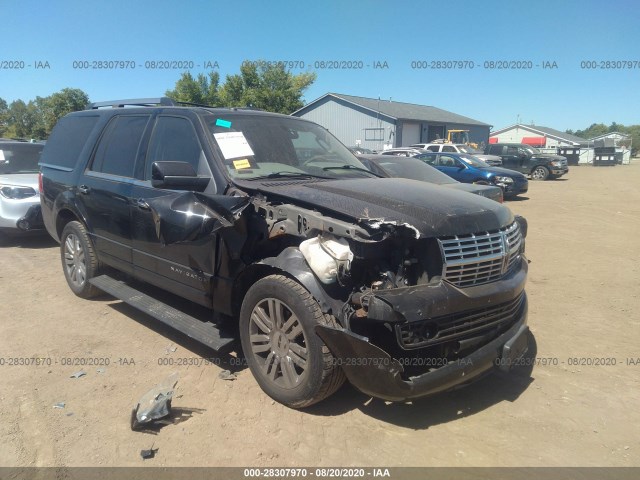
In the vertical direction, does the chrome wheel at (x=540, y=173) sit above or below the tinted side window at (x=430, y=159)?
below

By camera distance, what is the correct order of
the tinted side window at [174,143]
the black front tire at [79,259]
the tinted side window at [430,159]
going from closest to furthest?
the tinted side window at [174,143] → the black front tire at [79,259] → the tinted side window at [430,159]

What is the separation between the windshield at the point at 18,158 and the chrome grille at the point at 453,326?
8823 millimetres

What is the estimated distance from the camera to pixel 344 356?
2.83m

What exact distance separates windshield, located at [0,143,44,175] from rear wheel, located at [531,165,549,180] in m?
24.2

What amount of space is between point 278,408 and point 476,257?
1706mm

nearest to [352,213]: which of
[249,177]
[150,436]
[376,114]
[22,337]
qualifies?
[249,177]

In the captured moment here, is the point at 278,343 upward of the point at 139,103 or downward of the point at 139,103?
downward

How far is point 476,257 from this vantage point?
10.0 ft

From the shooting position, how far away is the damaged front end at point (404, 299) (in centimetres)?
272

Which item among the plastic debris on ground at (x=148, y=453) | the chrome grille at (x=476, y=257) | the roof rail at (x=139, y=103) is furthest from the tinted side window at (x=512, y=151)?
the plastic debris on ground at (x=148, y=453)

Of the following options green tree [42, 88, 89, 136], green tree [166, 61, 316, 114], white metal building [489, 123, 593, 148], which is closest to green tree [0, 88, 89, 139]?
green tree [42, 88, 89, 136]

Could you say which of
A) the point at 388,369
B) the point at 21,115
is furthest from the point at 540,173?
the point at 21,115

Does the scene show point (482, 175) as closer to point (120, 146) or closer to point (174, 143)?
point (120, 146)

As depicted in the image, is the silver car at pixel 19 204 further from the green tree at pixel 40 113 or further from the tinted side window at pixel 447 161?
the green tree at pixel 40 113
